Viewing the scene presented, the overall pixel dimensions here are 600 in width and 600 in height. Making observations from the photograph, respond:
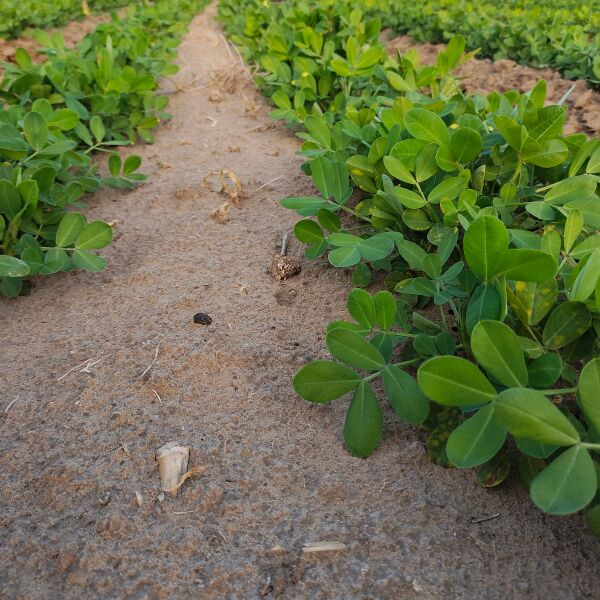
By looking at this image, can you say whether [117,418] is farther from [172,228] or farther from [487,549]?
[172,228]

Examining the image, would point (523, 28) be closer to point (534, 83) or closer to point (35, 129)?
point (534, 83)

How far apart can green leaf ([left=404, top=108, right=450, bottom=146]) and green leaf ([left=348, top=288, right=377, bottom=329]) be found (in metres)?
0.57

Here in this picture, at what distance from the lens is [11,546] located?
1.15 m

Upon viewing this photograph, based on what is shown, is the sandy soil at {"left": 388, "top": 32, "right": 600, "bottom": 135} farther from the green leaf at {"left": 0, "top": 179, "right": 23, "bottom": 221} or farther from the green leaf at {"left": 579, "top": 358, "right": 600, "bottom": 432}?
the green leaf at {"left": 579, "top": 358, "right": 600, "bottom": 432}

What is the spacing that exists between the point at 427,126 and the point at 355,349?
2.44ft

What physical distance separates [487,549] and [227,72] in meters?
4.35

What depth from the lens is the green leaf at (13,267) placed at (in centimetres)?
169

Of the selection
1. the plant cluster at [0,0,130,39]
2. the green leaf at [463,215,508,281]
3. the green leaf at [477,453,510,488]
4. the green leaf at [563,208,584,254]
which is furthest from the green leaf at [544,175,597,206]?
the plant cluster at [0,0,130,39]

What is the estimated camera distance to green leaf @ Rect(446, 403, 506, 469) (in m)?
1.03

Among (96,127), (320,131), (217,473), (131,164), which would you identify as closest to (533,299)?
(217,473)

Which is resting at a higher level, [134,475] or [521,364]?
[521,364]

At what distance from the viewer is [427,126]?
1.68m

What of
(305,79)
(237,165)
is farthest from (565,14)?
(237,165)

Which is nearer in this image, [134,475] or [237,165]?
[134,475]
